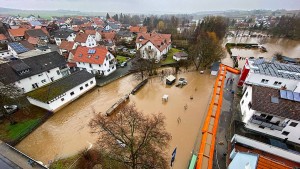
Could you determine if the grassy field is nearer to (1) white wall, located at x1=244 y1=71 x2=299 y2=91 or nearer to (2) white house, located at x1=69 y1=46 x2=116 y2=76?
(2) white house, located at x1=69 y1=46 x2=116 y2=76

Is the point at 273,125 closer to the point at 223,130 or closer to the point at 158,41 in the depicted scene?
the point at 223,130

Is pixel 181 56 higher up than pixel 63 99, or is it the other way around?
pixel 181 56

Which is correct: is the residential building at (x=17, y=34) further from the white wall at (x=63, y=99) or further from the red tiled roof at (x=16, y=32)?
the white wall at (x=63, y=99)

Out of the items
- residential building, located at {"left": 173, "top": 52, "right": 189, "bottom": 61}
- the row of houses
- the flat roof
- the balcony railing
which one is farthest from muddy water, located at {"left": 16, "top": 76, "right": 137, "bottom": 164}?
the flat roof

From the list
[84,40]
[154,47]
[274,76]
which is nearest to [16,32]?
[84,40]

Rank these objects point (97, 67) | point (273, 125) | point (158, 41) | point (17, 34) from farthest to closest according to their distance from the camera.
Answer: point (17, 34) → point (158, 41) → point (97, 67) → point (273, 125)

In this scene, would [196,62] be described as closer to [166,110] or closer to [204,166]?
[166,110]

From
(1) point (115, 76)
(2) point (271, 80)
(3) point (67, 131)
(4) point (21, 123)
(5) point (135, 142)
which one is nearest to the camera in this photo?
(5) point (135, 142)
